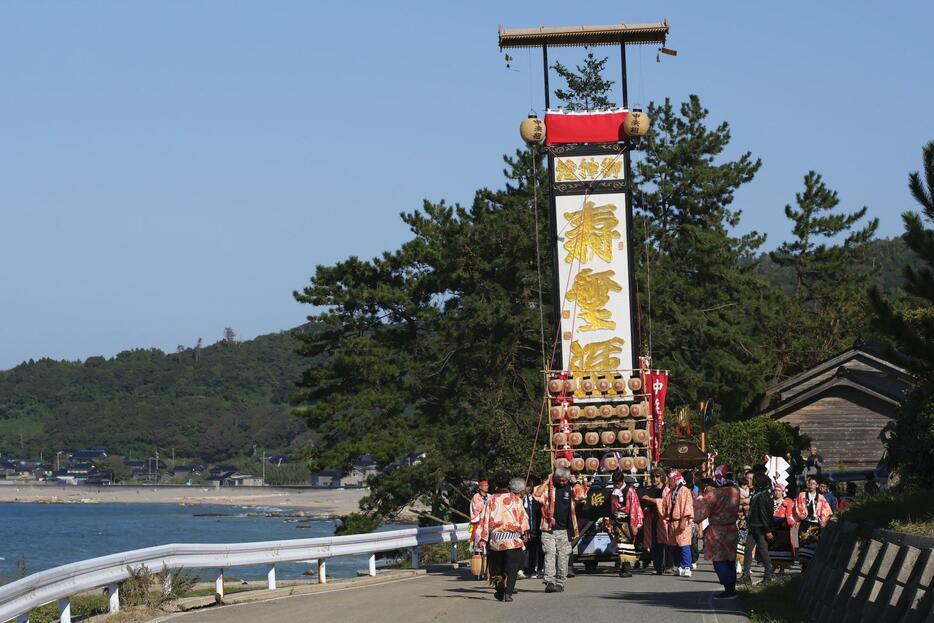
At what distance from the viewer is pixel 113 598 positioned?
16.8 metres

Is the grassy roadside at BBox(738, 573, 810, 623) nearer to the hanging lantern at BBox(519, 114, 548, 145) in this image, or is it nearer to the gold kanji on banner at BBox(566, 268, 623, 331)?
the gold kanji on banner at BBox(566, 268, 623, 331)

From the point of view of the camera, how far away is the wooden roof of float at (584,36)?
33375mm

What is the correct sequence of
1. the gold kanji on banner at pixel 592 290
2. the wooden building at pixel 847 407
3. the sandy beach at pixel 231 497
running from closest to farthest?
the gold kanji on banner at pixel 592 290 → the wooden building at pixel 847 407 → the sandy beach at pixel 231 497

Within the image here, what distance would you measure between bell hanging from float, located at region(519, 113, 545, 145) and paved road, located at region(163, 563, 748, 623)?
40.5ft

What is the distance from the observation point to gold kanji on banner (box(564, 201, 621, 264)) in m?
30.4

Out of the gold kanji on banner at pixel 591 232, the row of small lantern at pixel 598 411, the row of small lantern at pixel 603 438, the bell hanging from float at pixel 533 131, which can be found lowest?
the row of small lantern at pixel 603 438

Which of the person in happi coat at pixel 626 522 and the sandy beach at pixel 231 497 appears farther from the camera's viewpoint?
the sandy beach at pixel 231 497

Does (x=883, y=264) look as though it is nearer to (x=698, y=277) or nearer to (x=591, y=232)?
(x=698, y=277)

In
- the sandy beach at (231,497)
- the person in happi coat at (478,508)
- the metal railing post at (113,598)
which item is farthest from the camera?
the sandy beach at (231,497)

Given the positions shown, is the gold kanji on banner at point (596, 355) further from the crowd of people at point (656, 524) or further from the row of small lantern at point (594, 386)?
the crowd of people at point (656, 524)

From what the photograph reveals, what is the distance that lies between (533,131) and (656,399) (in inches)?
257

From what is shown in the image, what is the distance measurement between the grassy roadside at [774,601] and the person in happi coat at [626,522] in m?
3.51

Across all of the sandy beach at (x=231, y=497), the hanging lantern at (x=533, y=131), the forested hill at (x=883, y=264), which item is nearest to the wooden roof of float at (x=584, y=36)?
the hanging lantern at (x=533, y=131)

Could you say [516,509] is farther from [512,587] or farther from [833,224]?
[833,224]
